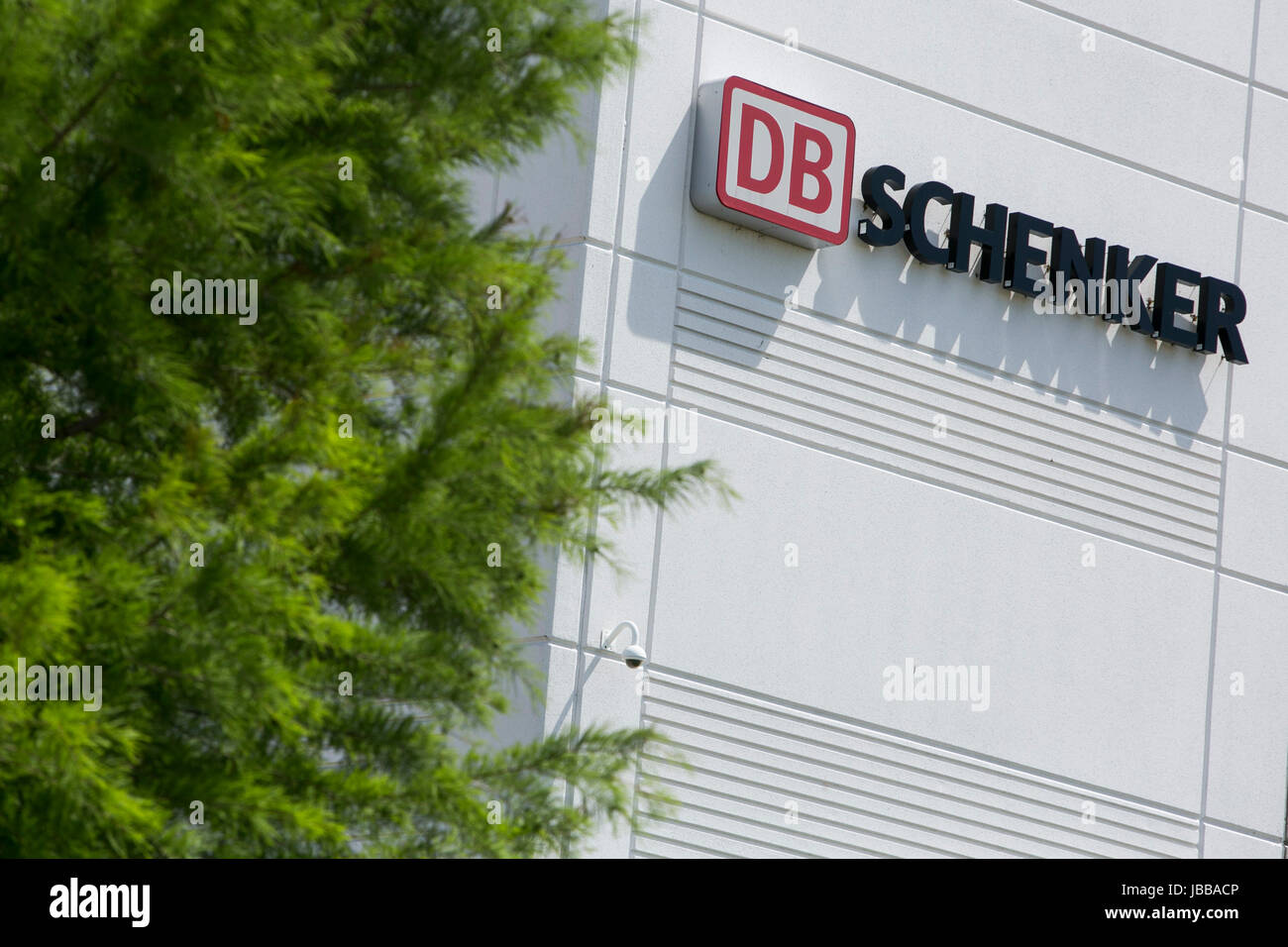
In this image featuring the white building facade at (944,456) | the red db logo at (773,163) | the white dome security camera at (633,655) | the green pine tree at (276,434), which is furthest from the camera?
the red db logo at (773,163)

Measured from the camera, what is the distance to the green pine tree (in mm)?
4734

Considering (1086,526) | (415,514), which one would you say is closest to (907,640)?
(1086,526)

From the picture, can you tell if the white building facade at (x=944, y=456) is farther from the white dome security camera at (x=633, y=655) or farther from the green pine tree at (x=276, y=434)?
the green pine tree at (x=276, y=434)

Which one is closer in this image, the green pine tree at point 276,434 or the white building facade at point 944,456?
the green pine tree at point 276,434

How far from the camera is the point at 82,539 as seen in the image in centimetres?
493

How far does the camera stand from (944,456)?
15039mm

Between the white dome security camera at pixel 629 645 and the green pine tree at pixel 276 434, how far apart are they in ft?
24.0

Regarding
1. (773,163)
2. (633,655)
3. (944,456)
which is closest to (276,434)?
(633,655)

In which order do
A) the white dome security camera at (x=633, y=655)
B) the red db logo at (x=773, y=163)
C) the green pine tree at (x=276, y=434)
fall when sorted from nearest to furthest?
1. the green pine tree at (x=276, y=434)
2. the white dome security camera at (x=633, y=655)
3. the red db logo at (x=773, y=163)

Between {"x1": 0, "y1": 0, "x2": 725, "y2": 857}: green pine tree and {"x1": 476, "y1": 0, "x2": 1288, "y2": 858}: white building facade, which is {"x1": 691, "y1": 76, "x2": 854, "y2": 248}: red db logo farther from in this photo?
{"x1": 0, "y1": 0, "x2": 725, "y2": 857}: green pine tree

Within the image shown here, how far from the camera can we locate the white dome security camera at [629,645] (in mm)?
13164

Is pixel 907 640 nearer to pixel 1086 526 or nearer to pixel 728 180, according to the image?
pixel 1086 526

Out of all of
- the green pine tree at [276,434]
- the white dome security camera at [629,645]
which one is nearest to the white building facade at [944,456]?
the white dome security camera at [629,645]

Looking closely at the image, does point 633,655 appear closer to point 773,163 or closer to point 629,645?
point 629,645
